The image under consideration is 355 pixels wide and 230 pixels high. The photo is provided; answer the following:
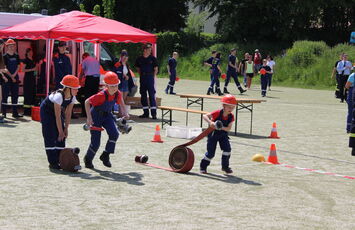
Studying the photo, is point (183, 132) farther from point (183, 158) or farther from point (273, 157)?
point (183, 158)

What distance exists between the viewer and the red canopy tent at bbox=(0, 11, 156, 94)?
1770 centimetres

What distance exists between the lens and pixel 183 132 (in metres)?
14.4

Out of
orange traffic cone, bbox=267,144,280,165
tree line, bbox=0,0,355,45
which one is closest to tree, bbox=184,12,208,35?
tree line, bbox=0,0,355,45

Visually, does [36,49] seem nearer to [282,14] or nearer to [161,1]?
[282,14]

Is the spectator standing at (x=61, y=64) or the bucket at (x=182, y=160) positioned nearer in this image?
the bucket at (x=182, y=160)

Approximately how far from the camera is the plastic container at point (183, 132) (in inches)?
562

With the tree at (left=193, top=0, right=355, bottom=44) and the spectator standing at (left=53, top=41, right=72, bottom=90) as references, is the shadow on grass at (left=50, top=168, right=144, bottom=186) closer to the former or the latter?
the spectator standing at (left=53, top=41, right=72, bottom=90)

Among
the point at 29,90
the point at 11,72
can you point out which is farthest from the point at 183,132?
the point at 29,90

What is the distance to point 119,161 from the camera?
11430 millimetres

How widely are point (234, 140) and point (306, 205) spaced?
6.19 metres

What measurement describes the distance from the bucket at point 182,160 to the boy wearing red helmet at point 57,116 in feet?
5.61

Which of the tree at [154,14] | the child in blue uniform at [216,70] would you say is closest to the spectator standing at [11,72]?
the child in blue uniform at [216,70]

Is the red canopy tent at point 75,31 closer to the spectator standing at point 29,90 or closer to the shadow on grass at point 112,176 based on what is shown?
the spectator standing at point 29,90

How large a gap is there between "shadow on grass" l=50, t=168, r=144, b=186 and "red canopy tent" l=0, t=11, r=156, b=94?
795 cm
